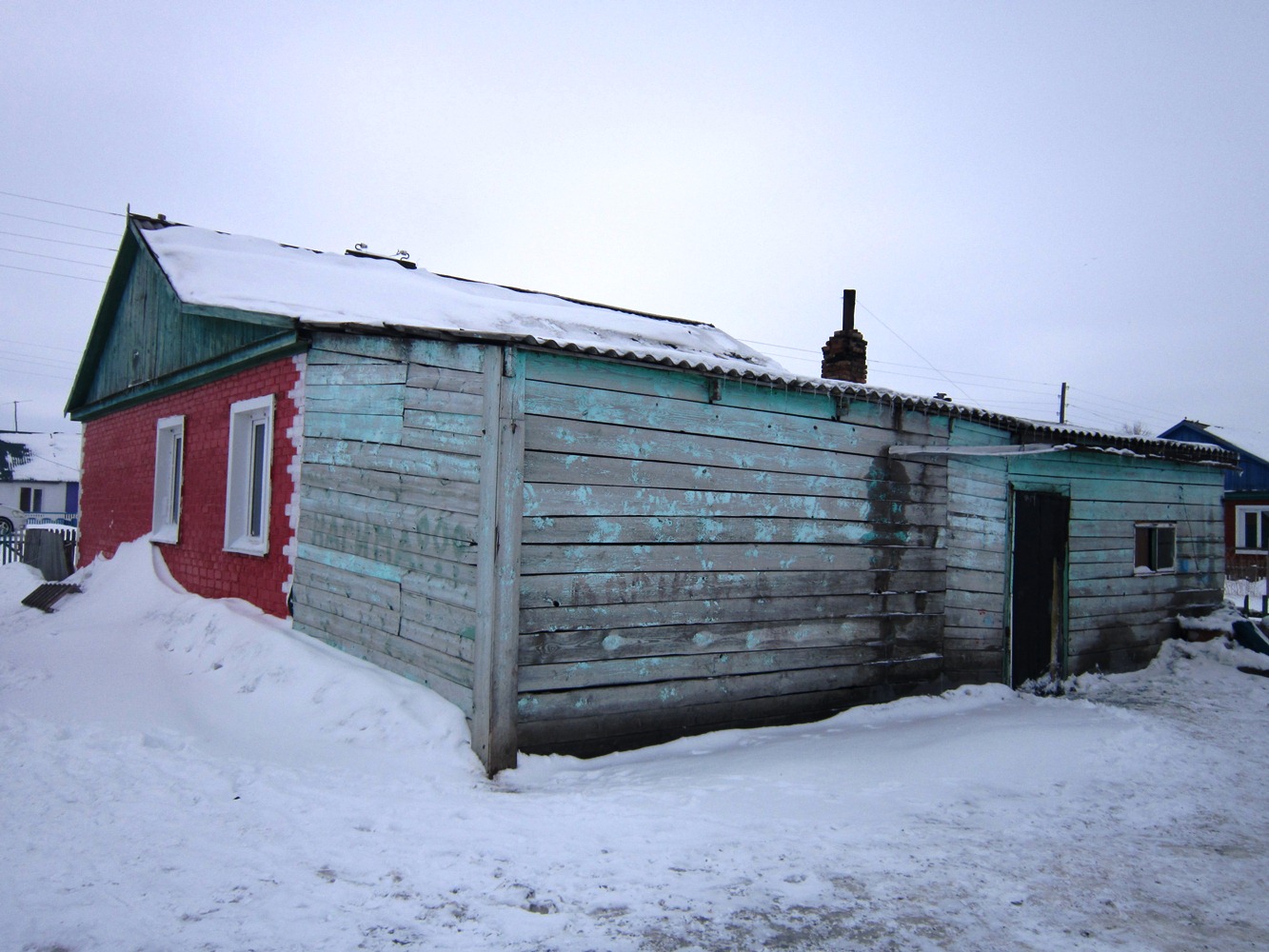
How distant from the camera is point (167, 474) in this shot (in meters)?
11.1

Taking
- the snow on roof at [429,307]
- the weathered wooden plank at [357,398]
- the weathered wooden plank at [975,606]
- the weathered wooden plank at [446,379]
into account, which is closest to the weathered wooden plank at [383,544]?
the weathered wooden plank at [357,398]

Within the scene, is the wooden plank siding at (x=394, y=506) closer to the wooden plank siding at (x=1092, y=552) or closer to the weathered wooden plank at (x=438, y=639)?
the weathered wooden plank at (x=438, y=639)

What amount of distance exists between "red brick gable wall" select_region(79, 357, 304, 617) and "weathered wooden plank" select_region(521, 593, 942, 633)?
3.45 meters

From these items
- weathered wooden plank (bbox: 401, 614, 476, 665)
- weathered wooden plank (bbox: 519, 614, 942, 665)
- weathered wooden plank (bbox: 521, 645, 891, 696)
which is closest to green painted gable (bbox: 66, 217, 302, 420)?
weathered wooden plank (bbox: 401, 614, 476, 665)

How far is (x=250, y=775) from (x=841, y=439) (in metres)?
5.29

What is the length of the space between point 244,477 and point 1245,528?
2817 cm

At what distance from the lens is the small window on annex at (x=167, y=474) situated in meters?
11.0

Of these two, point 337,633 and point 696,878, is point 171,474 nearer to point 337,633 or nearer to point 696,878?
point 337,633

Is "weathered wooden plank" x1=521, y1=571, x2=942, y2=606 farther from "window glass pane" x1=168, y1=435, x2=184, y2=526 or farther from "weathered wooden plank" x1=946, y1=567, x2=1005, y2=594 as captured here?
"window glass pane" x1=168, y1=435, x2=184, y2=526

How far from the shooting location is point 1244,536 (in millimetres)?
25094

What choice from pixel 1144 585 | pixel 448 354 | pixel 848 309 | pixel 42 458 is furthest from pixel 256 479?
pixel 42 458

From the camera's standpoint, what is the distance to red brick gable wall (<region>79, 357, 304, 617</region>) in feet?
26.1

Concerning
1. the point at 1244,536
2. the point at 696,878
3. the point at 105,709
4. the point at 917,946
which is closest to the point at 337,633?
the point at 105,709

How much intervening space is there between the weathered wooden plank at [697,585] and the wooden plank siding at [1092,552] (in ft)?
3.26
